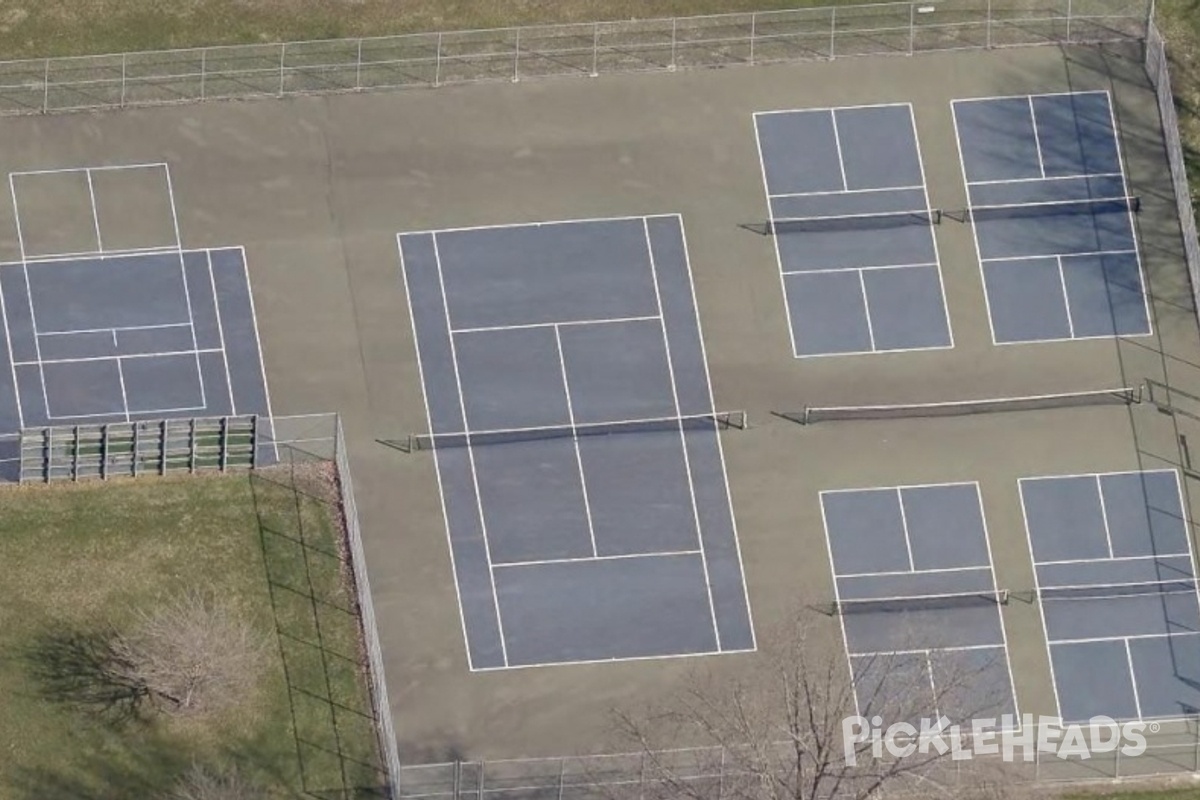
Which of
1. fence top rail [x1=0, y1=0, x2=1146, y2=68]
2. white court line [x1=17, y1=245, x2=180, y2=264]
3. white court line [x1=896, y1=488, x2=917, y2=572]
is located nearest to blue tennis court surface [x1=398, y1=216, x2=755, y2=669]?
white court line [x1=896, y1=488, x2=917, y2=572]

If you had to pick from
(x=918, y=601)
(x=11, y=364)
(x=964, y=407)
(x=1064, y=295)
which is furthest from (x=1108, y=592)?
(x=11, y=364)

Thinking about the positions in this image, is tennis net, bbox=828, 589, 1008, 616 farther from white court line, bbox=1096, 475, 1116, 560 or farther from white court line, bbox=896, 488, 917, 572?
white court line, bbox=1096, 475, 1116, 560

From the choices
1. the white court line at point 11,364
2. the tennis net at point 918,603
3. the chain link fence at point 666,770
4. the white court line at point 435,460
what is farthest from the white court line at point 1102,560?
the white court line at point 11,364

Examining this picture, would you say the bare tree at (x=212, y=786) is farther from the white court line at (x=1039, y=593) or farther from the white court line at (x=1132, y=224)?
the white court line at (x=1132, y=224)

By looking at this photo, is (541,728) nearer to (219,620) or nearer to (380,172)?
(219,620)

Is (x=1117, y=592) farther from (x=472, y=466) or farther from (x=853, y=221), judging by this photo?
(x=472, y=466)

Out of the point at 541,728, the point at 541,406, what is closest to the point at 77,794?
the point at 541,728
